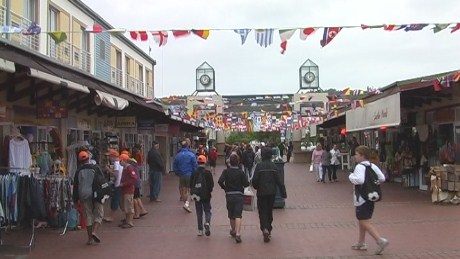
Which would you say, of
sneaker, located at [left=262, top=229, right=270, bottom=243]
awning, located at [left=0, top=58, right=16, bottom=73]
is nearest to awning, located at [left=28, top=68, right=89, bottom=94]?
awning, located at [left=0, top=58, right=16, bottom=73]

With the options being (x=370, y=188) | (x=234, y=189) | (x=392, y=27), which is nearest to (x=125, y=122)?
(x=234, y=189)

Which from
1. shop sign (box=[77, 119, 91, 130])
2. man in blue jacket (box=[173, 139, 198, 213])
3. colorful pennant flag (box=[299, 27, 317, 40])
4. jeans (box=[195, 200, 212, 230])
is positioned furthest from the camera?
shop sign (box=[77, 119, 91, 130])

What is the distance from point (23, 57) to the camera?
9094mm

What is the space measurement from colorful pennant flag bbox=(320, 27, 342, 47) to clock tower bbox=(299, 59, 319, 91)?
3687cm

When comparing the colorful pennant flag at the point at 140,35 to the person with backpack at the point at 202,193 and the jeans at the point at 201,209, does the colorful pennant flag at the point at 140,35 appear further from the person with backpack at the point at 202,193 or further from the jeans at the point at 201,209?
the jeans at the point at 201,209

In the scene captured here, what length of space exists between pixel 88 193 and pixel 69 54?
15.1 meters

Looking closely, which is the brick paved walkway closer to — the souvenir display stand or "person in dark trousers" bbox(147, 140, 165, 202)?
the souvenir display stand

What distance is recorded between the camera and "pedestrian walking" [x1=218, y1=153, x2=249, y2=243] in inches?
388

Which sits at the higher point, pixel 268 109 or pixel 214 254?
pixel 268 109

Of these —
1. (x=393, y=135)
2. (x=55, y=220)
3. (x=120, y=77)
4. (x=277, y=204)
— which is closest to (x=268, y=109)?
(x=120, y=77)

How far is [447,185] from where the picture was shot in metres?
14.1

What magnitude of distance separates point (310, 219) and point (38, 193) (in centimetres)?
568

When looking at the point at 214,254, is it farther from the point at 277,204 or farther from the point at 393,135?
the point at 393,135

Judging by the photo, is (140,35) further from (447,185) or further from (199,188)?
(447,185)
